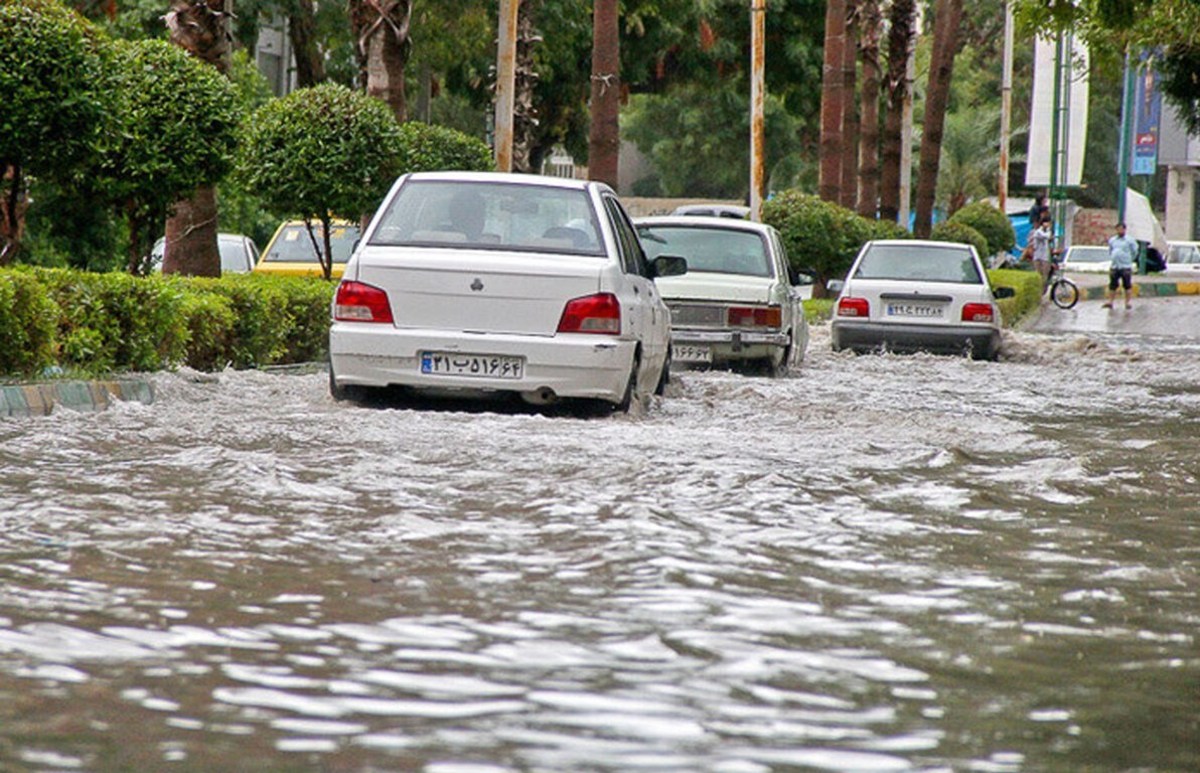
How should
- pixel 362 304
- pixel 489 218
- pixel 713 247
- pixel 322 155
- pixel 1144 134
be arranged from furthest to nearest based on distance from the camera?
pixel 1144 134 < pixel 322 155 < pixel 713 247 < pixel 489 218 < pixel 362 304

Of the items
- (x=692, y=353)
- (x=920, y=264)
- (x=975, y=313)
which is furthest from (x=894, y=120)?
(x=692, y=353)

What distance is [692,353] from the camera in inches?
725

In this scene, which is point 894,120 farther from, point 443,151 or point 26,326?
point 26,326

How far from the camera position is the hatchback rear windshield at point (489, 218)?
12508mm

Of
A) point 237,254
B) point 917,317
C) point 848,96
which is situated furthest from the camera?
point 848,96

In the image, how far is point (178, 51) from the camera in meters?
18.3

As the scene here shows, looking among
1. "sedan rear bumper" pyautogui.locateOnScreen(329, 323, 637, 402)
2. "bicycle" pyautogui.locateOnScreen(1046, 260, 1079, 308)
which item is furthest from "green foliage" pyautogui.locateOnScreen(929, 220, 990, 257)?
"sedan rear bumper" pyautogui.locateOnScreen(329, 323, 637, 402)

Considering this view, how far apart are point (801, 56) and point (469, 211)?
3915 cm

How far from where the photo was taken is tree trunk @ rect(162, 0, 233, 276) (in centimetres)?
2022

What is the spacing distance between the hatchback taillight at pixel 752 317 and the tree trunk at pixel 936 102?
27.7m

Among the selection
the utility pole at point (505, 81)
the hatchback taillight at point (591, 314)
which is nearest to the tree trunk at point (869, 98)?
the utility pole at point (505, 81)

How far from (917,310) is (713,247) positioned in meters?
4.21

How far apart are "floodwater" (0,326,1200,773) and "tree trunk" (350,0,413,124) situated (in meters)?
13.7

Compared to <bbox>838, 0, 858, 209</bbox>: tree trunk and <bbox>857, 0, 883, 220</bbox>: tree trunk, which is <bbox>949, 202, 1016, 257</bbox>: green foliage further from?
<bbox>857, 0, 883, 220</bbox>: tree trunk
